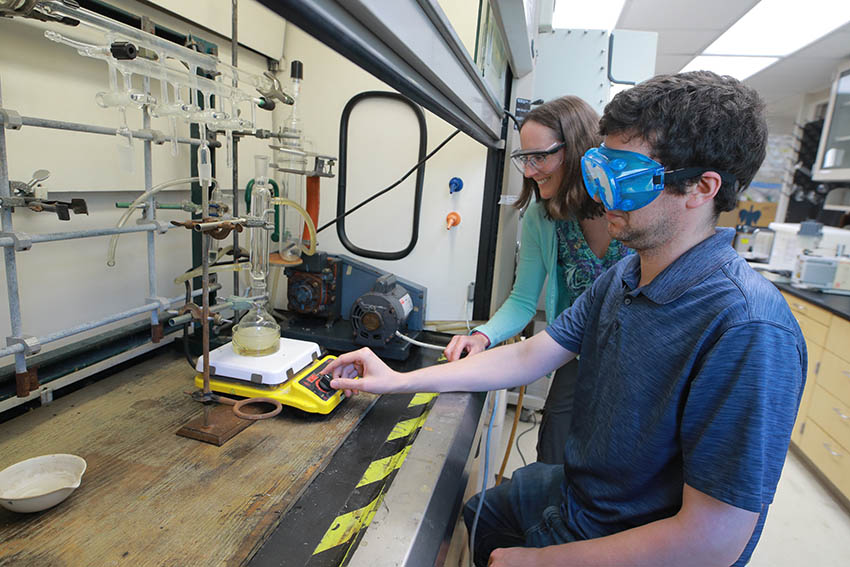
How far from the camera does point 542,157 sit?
1330mm

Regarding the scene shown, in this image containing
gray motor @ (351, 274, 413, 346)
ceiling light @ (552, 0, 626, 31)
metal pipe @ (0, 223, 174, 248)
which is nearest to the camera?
metal pipe @ (0, 223, 174, 248)

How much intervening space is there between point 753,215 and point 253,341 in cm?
628

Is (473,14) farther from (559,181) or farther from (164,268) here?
(164,268)

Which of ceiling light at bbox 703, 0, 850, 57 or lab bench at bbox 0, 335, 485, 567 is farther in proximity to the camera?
ceiling light at bbox 703, 0, 850, 57

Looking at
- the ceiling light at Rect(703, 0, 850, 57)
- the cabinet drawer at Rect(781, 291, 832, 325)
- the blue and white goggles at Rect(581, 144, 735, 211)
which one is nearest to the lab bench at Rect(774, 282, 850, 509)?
the cabinet drawer at Rect(781, 291, 832, 325)

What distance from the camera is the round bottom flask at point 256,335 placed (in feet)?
3.92

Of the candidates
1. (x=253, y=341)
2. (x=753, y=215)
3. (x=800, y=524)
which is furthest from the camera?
(x=753, y=215)

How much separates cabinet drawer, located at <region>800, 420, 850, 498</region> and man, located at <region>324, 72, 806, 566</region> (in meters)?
2.22

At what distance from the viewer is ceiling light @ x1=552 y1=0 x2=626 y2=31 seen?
10.7ft

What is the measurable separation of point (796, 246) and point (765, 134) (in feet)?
10.5

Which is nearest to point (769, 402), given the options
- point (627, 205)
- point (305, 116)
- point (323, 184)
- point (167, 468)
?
point (627, 205)

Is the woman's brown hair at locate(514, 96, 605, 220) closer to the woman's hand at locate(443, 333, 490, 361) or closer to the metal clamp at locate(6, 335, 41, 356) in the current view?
the woman's hand at locate(443, 333, 490, 361)

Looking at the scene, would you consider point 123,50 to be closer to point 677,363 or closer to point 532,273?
→ point 677,363

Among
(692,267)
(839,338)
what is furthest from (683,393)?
(839,338)
